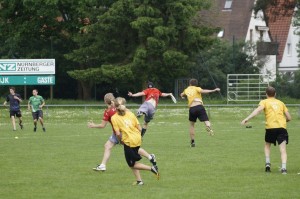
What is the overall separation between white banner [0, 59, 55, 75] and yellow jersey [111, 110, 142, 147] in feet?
101

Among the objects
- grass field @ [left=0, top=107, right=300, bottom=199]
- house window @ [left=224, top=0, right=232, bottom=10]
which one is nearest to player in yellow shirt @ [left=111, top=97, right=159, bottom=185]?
grass field @ [left=0, top=107, right=300, bottom=199]

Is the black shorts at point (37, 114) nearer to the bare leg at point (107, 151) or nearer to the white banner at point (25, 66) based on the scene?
the white banner at point (25, 66)

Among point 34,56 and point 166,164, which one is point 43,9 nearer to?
point 34,56

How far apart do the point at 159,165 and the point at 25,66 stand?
27992mm

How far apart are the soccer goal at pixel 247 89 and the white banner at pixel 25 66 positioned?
10614 millimetres

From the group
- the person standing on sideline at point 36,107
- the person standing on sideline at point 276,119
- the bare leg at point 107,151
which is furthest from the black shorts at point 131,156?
the person standing on sideline at point 36,107

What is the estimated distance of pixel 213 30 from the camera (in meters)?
53.8

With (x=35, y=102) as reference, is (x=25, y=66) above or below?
above

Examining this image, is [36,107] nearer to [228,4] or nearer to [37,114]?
[37,114]

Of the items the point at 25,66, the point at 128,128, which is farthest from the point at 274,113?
the point at 25,66

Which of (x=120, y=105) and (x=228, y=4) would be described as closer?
(x=120, y=105)

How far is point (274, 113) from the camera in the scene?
16172mm

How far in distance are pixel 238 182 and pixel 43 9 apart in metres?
40.7

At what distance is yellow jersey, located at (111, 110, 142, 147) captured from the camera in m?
14.5
